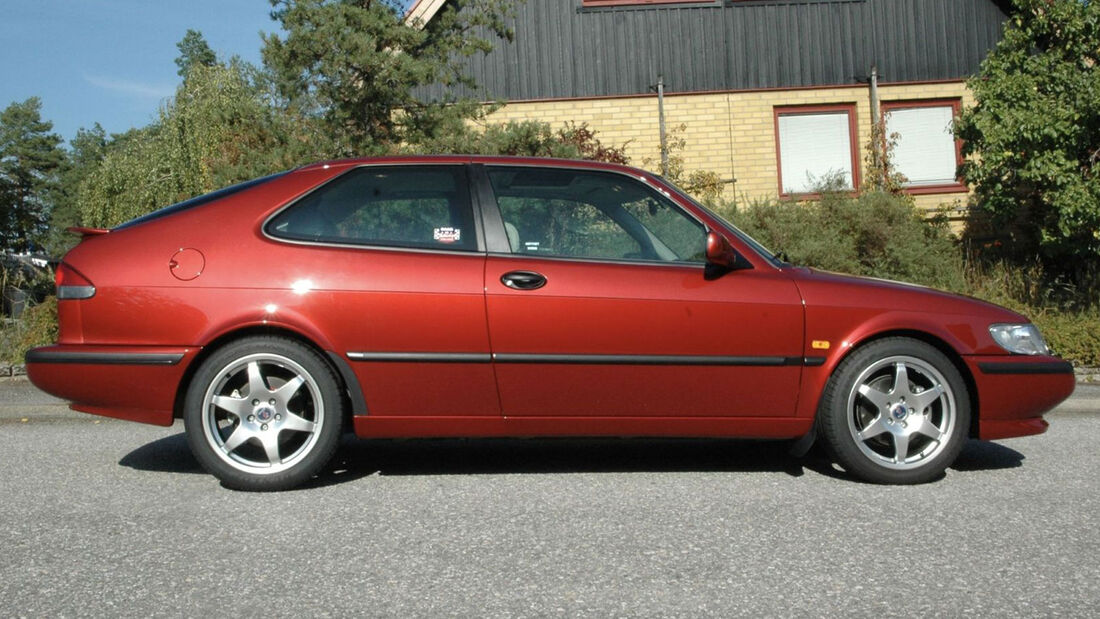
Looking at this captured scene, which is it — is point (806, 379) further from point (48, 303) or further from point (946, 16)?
point (946, 16)

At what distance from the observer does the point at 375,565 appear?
399 centimetres

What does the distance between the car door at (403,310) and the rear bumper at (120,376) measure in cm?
65

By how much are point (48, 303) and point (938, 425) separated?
8.40 meters

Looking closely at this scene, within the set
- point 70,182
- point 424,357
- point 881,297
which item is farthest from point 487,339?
point 70,182

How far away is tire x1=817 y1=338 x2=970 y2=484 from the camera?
5242 mm

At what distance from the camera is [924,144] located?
1723 cm

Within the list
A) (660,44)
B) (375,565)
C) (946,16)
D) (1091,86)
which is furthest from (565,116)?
(375,565)

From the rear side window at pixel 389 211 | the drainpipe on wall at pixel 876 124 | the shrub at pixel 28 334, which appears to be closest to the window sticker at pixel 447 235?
the rear side window at pixel 389 211

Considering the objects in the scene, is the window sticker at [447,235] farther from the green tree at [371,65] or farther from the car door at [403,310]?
the green tree at [371,65]

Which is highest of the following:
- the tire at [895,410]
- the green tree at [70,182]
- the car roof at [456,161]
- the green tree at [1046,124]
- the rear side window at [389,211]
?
the green tree at [70,182]

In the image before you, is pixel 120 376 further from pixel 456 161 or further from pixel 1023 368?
pixel 1023 368

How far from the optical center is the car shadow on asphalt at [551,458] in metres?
5.71

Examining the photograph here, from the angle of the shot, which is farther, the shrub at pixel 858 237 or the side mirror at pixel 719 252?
the shrub at pixel 858 237

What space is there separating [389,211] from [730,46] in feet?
42.9
